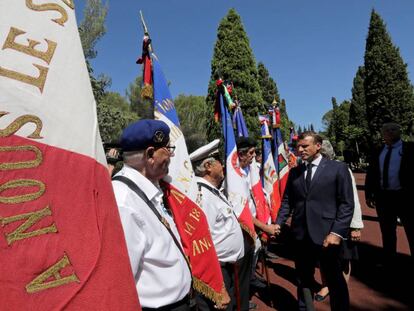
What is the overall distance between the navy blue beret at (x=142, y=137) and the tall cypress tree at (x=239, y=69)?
13.5m

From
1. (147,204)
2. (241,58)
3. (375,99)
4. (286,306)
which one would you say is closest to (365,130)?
(375,99)

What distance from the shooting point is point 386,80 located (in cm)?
2406

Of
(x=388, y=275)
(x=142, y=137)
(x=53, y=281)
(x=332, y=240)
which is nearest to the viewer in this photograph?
(x=53, y=281)

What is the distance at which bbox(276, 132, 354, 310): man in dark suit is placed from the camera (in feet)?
10.9

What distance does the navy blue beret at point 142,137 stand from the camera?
1.87 meters

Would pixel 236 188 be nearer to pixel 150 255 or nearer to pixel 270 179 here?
pixel 150 255

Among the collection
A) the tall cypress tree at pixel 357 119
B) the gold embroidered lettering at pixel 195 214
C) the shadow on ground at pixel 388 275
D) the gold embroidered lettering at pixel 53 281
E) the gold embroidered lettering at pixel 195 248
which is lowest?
the shadow on ground at pixel 388 275

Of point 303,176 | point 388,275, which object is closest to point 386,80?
point 388,275

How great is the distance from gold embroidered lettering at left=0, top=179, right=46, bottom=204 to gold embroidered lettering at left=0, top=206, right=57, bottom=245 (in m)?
0.04

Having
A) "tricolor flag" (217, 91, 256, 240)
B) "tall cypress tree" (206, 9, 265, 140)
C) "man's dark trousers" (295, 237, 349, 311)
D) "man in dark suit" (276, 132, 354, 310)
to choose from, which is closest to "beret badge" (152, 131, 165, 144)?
"tricolor flag" (217, 91, 256, 240)

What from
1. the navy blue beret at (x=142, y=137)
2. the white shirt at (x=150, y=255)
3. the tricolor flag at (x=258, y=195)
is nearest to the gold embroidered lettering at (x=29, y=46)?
the white shirt at (x=150, y=255)

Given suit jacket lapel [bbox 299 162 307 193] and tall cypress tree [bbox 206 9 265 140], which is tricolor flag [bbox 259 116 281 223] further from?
tall cypress tree [bbox 206 9 265 140]

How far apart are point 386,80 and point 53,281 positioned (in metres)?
27.2

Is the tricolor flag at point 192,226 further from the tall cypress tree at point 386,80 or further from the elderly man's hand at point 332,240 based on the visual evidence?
the tall cypress tree at point 386,80
